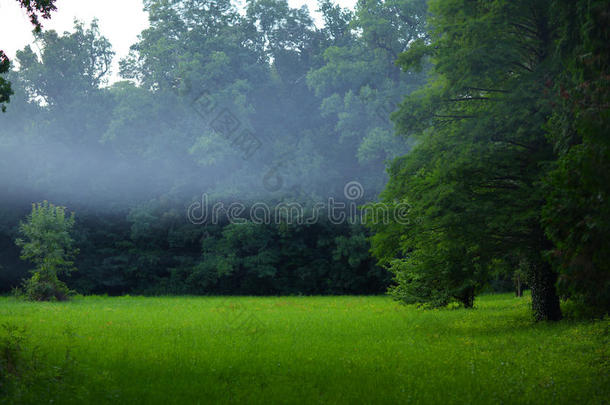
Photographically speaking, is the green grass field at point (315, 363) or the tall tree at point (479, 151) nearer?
the green grass field at point (315, 363)

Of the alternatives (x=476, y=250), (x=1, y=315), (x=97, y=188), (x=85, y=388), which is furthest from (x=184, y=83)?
(x=85, y=388)

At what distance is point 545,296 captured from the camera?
1688 cm

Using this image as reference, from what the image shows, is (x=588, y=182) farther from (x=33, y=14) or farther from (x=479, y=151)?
(x=33, y=14)

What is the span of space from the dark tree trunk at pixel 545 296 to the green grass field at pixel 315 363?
0.56m

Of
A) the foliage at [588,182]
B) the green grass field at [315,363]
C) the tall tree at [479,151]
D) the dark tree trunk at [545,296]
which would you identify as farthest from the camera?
the dark tree trunk at [545,296]

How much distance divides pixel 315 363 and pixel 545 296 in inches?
366

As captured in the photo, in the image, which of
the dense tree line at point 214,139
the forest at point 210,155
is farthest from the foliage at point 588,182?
the dense tree line at point 214,139

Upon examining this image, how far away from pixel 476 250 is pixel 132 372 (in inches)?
362

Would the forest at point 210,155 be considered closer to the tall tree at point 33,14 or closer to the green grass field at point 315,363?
the green grass field at point 315,363

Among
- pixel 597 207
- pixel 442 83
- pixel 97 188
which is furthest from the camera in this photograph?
pixel 97 188

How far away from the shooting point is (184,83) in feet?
142

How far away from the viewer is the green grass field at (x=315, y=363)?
334 inches

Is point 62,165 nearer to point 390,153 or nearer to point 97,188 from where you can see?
point 97,188

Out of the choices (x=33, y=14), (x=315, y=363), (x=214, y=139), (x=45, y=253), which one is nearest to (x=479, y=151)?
(x=315, y=363)
